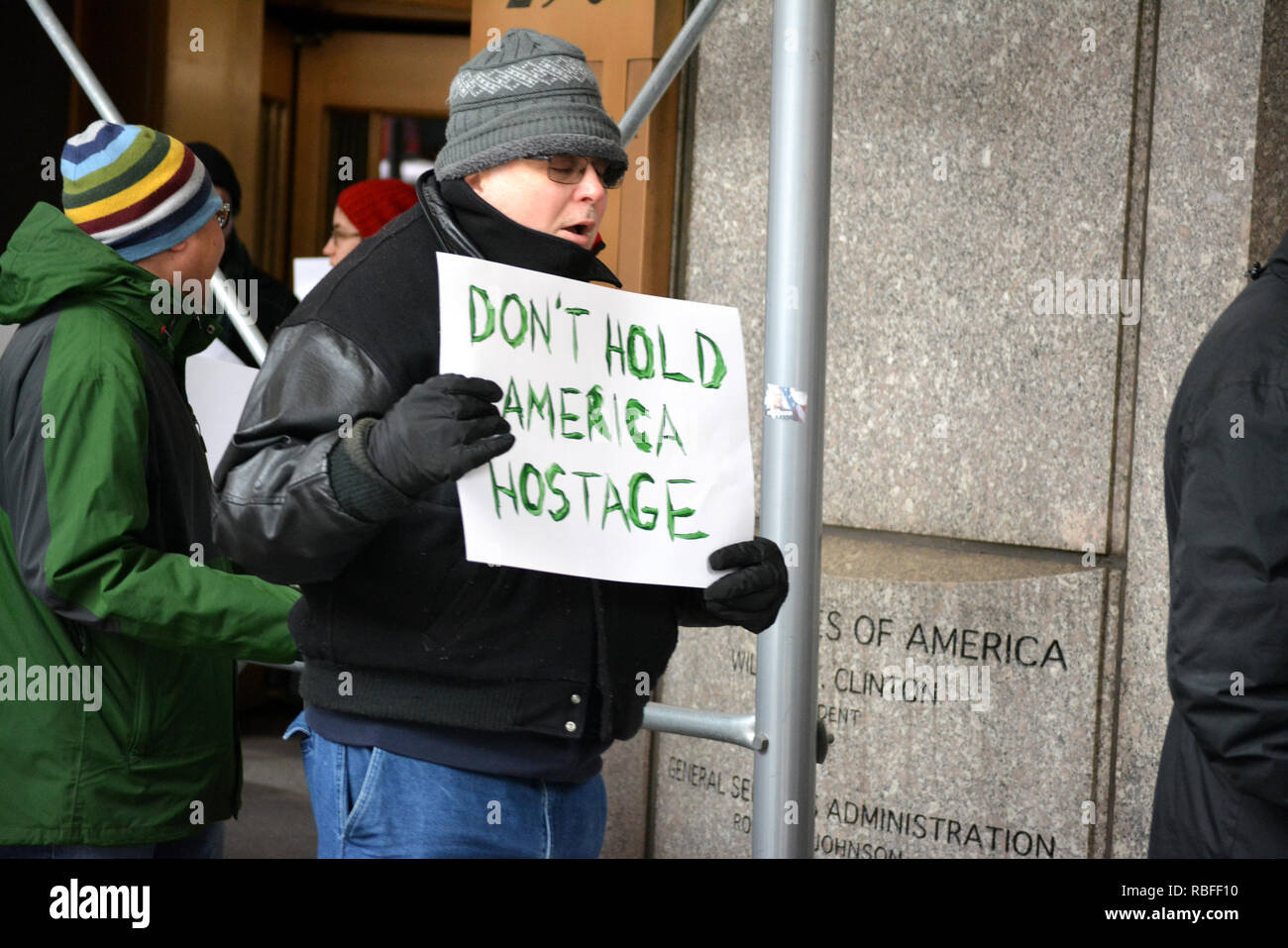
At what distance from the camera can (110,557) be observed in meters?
2.26

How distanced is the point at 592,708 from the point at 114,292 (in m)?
1.15

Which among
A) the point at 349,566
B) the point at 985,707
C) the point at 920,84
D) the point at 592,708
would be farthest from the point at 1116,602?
the point at 349,566

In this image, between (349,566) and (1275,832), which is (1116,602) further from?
(349,566)

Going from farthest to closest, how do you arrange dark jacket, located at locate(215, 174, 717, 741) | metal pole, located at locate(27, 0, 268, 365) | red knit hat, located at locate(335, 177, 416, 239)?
red knit hat, located at locate(335, 177, 416, 239), metal pole, located at locate(27, 0, 268, 365), dark jacket, located at locate(215, 174, 717, 741)

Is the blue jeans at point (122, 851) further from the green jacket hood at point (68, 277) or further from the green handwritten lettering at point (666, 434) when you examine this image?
the green handwritten lettering at point (666, 434)

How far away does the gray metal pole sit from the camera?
229 centimetres

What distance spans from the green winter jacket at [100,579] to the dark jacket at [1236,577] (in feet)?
4.44

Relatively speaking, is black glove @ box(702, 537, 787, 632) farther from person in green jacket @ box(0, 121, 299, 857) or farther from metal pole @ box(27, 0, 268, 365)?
metal pole @ box(27, 0, 268, 365)

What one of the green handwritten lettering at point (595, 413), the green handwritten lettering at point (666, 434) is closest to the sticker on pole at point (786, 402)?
the green handwritten lettering at point (666, 434)

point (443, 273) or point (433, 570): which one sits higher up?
point (443, 273)

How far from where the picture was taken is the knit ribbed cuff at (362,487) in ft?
5.29

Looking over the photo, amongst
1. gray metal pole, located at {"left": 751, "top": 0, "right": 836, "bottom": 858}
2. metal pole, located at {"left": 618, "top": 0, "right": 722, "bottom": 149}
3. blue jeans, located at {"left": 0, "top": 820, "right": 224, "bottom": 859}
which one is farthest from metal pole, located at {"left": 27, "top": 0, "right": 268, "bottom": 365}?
gray metal pole, located at {"left": 751, "top": 0, "right": 836, "bottom": 858}

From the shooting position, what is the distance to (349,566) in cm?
178

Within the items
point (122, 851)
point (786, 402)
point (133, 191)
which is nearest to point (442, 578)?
point (786, 402)
